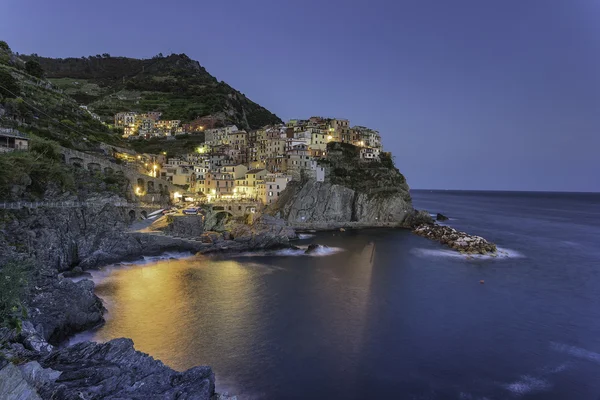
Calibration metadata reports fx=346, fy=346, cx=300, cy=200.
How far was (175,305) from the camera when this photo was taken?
87.0 feet

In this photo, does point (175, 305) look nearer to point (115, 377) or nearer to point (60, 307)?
point (60, 307)

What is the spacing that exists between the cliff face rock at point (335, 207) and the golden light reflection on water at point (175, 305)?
27.0m

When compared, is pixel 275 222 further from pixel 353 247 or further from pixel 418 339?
pixel 418 339

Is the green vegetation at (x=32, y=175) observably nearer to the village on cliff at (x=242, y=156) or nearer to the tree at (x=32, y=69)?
the village on cliff at (x=242, y=156)

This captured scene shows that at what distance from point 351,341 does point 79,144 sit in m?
49.5

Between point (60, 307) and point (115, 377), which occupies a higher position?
point (115, 377)

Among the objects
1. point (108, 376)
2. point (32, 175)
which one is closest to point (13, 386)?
point (108, 376)

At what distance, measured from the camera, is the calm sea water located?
17.4m

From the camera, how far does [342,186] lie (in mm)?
69125

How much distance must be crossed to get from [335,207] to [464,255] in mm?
27838

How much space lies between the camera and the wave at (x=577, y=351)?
66.0 feet

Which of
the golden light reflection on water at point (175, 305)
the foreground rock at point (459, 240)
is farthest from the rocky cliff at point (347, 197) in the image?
the golden light reflection on water at point (175, 305)

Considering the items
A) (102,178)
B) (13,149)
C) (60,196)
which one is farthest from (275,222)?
(13,149)

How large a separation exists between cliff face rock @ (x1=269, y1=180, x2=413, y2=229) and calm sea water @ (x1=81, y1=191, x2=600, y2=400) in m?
20.4
